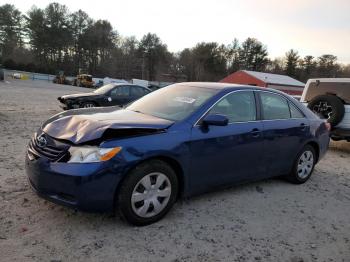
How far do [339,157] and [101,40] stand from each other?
75.7m

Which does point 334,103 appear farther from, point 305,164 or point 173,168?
point 173,168

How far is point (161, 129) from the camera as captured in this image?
3854 mm

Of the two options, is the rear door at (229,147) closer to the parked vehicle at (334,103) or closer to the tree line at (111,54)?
the parked vehicle at (334,103)

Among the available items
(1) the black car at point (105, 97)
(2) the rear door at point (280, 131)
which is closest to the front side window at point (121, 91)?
(1) the black car at point (105, 97)

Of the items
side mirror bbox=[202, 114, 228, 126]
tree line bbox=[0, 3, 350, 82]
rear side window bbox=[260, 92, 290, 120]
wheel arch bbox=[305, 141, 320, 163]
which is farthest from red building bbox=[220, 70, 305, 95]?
side mirror bbox=[202, 114, 228, 126]

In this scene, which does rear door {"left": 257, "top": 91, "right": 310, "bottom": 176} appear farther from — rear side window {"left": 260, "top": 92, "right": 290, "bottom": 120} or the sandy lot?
the sandy lot

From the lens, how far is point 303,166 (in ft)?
19.1

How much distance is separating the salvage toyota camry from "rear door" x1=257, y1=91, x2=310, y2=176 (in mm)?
16

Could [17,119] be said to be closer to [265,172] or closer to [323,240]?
[265,172]

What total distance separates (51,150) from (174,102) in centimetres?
171

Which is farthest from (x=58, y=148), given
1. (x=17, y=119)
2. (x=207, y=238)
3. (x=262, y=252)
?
(x=17, y=119)

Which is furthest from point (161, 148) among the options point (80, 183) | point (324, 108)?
point (324, 108)

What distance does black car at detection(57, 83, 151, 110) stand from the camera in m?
12.6

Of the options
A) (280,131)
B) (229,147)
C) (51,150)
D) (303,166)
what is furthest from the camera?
(303,166)
